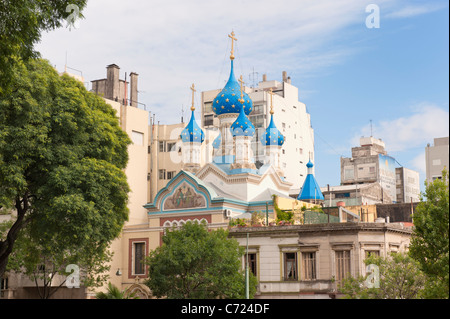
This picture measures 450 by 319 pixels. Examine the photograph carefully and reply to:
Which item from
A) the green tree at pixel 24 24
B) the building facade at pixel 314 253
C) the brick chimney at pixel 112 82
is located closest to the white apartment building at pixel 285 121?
the brick chimney at pixel 112 82

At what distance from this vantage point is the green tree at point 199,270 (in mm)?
34406

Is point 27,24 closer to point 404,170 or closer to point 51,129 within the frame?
point 51,129

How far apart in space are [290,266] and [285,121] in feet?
158

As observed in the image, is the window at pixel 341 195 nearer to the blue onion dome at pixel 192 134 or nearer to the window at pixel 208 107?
the window at pixel 208 107

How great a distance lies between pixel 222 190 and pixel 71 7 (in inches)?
1046

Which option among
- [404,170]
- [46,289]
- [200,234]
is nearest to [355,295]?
[200,234]

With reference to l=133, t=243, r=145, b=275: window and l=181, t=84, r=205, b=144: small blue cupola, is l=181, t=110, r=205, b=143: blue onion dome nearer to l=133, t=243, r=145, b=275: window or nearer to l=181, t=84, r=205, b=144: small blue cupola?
l=181, t=84, r=205, b=144: small blue cupola

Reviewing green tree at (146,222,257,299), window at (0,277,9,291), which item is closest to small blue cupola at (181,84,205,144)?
window at (0,277,9,291)

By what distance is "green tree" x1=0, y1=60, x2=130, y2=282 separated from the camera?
30594 millimetres

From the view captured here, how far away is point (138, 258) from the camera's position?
150 ft

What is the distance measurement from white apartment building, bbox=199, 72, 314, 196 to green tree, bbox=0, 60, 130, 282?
4742cm

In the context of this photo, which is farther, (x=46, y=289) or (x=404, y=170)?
(x=404, y=170)
